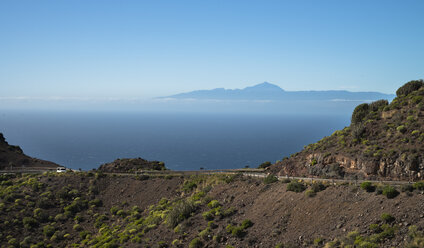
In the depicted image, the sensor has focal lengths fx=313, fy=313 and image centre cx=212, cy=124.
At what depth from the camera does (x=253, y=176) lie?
108ft

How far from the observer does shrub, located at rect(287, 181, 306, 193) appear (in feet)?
82.9

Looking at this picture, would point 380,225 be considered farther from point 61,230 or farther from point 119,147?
point 119,147

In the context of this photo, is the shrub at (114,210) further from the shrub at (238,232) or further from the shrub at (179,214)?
the shrub at (238,232)

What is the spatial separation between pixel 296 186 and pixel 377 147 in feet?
27.1

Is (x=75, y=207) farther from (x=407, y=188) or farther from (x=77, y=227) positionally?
(x=407, y=188)

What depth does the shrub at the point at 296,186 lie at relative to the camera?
82.9ft

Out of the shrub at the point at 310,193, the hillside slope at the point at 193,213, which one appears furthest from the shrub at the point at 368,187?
the shrub at the point at 310,193

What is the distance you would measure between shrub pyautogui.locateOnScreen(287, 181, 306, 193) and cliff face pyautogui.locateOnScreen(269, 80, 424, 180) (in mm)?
3923

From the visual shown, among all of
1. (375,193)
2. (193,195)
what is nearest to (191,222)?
(193,195)

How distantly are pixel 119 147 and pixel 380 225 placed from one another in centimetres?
14391

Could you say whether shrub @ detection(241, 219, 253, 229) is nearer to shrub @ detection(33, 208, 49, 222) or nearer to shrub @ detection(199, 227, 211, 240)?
shrub @ detection(199, 227, 211, 240)

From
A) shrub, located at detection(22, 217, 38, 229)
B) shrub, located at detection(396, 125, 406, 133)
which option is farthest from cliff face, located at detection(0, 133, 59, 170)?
shrub, located at detection(396, 125, 406, 133)

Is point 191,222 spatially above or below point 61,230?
above

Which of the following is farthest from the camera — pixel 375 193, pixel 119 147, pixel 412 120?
pixel 119 147
